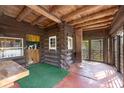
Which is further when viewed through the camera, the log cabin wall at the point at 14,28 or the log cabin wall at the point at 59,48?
the log cabin wall at the point at 59,48

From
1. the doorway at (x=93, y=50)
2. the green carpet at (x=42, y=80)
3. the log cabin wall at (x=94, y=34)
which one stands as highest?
the log cabin wall at (x=94, y=34)

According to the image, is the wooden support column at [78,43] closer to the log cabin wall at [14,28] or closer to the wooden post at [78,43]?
the wooden post at [78,43]

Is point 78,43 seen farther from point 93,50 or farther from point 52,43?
point 52,43

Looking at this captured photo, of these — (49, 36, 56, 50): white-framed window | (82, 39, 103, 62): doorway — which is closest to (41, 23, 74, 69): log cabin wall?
(49, 36, 56, 50): white-framed window

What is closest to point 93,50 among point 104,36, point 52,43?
point 104,36

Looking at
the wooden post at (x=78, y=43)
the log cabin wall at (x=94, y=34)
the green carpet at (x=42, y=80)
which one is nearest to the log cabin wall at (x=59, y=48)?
the wooden post at (x=78, y=43)

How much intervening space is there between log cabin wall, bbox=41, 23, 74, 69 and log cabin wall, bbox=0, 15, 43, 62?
1.12 meters

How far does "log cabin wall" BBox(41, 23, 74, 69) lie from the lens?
4.73 meters

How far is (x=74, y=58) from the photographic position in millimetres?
6207

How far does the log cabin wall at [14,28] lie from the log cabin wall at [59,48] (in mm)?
1122

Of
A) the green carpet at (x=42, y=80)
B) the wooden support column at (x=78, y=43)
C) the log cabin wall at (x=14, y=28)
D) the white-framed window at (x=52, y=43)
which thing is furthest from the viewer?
the wooden support column at (x=78, y=43)

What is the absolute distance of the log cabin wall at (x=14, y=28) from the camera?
159 inches

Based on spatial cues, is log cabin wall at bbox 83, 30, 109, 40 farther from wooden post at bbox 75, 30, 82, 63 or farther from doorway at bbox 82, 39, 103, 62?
wooden post at bbox 75, 30, 82, 63
